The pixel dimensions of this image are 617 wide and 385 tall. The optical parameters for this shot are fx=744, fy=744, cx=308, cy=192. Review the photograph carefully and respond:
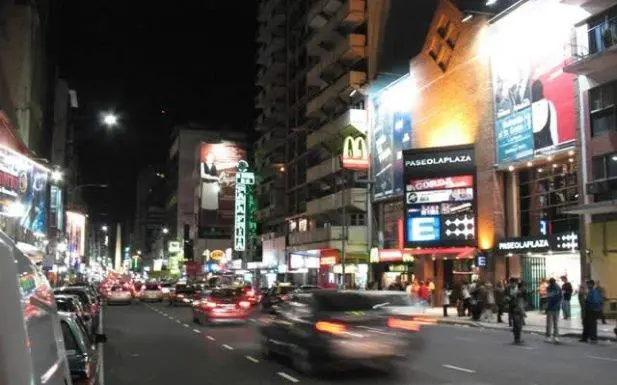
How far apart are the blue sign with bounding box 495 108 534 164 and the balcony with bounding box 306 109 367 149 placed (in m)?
17.4

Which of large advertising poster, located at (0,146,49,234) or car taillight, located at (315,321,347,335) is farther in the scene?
large advertising poster, located at (0,146,49,234)

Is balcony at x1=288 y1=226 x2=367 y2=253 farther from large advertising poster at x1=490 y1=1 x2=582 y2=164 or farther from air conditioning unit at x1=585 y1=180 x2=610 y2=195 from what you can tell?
air conditioning unit at x1=585 y1=180 x2=610 y2=195

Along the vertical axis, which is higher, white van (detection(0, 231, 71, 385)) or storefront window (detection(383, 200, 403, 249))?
storefront window (detection(383, 200, 403, 249))

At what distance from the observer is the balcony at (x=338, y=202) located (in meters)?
56.3

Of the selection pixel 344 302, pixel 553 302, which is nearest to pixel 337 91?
pixel 553 302

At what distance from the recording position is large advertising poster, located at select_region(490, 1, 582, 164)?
1346 inches

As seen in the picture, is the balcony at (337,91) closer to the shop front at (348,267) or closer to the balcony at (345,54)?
the balcony at (345,54)

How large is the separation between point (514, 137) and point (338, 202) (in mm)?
22870

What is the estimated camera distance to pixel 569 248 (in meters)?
33.4

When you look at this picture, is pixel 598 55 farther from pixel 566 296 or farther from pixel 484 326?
pixel 484 326

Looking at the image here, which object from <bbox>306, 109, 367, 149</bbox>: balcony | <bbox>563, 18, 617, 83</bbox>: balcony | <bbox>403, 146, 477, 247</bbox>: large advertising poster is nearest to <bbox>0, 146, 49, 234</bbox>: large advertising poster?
<bbox>403, 146, 477, 247</bbox>: large advertising poster

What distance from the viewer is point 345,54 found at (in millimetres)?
60500

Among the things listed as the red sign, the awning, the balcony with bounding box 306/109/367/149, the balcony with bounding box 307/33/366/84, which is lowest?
the awning

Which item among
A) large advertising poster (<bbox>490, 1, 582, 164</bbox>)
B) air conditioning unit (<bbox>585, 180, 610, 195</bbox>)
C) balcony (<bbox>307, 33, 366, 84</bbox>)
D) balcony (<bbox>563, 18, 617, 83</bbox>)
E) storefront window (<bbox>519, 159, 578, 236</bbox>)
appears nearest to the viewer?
balcony (<bbox>563, 18, 617, 83</bbox>)
